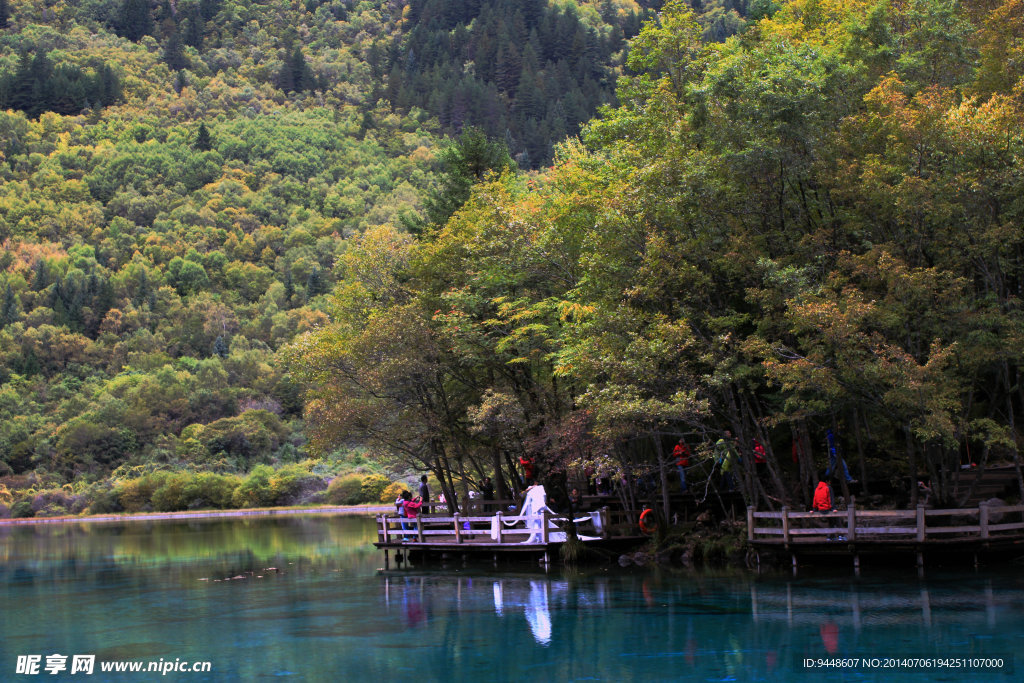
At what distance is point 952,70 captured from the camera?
1027 inches

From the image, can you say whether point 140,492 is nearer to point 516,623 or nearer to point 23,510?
point 23,510

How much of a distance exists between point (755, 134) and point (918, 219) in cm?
443

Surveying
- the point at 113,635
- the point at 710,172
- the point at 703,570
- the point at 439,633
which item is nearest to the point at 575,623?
the point at 439,633

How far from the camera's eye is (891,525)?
81.3ft

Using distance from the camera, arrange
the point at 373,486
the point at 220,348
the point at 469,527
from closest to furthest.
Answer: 1. the point at 469,527
2. the point at 373,486
3. the point at 220,348

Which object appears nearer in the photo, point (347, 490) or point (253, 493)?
point (347, 490)

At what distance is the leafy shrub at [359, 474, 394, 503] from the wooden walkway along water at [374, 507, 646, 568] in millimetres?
42522

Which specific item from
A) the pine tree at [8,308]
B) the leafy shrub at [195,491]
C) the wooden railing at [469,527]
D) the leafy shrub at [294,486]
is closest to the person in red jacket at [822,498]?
the wooden railing at [469,527]

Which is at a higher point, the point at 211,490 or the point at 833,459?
the point at 211,490

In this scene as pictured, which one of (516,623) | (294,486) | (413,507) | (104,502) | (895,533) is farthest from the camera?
(104,502)

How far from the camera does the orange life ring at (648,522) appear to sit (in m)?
29.9

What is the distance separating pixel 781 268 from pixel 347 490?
187 ft

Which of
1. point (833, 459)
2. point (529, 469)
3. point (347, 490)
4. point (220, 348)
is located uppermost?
point (220, 348)

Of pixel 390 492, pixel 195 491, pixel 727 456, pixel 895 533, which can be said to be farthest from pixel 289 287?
pixel 895 533
